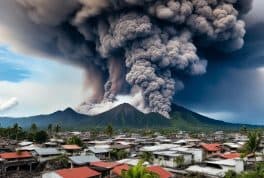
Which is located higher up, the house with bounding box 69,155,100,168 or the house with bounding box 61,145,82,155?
the house with bounding box 61,145,82,155

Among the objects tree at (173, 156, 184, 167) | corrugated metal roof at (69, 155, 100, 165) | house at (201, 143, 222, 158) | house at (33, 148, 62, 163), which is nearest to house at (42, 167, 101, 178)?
corrugated metal roof at (69, 155, 100, 165)

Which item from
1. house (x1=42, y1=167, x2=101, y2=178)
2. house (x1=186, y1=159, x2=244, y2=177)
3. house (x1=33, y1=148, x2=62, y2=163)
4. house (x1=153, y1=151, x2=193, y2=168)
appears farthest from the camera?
house (x1=33, y1=148, x2=62, y2=163)

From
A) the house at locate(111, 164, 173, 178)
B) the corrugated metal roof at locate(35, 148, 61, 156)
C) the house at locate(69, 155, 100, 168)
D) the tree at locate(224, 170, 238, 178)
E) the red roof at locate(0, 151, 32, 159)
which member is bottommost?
the tree at locate(224, 170, 238, 178)

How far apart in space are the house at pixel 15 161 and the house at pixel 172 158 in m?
19.7

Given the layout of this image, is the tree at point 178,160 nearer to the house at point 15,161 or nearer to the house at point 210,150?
the house at point 210,150

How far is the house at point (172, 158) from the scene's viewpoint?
55.8m

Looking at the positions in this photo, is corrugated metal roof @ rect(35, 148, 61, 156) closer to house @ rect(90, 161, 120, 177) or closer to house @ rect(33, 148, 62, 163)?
house @ rect(33, 148, 62, 163)

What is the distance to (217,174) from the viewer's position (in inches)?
1810

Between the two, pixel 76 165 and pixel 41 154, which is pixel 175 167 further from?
pixel 41 154

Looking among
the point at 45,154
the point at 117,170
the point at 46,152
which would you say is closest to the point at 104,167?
the point at 117,170

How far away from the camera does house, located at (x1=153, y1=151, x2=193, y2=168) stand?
55.8 metres

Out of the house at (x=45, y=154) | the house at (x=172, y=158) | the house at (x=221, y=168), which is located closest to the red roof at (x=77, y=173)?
the house at (x=221, y=168)

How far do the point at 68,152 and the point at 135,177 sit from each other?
4014 cm

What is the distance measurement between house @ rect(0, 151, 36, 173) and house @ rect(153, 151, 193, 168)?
1974 centimetres
